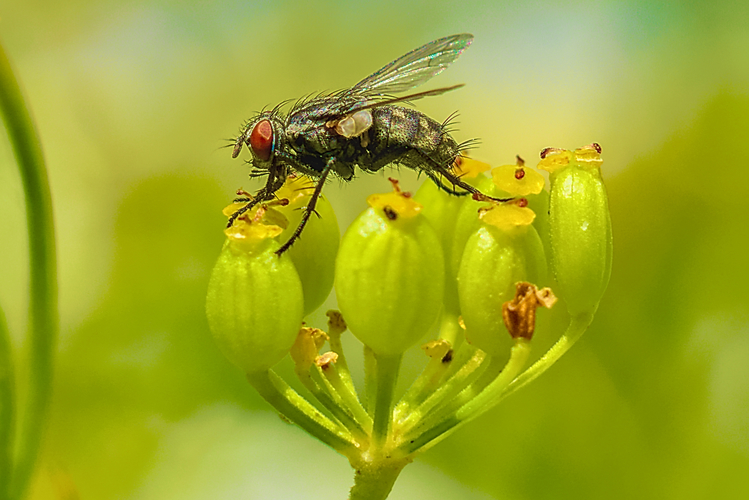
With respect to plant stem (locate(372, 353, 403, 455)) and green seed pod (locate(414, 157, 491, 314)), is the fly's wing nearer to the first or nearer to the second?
green seed pod (locate(414, 157, 491, 314))

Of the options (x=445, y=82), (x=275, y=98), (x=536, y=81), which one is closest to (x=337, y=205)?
(x=275, y=98)

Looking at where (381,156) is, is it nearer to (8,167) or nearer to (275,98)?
(8,167)

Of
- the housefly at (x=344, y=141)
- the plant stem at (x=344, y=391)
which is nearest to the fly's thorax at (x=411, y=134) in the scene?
the housefly at (x=344, y=141)

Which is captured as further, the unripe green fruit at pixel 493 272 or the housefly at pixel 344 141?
the housefly at pixel 344 141

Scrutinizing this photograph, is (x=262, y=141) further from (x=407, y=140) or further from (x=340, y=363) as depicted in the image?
(x=340, y=363)

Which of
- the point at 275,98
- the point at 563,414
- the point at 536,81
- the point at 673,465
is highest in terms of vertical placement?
the point at 275,98

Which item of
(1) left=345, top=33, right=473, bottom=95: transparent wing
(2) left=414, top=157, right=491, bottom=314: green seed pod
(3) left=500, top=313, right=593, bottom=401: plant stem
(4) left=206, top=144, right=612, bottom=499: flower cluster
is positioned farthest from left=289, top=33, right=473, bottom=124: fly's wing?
(3) left=500, top=313, right=593, bottom=401: plant stem

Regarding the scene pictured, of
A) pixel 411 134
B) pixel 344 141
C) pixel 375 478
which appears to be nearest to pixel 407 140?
pixel 411 134

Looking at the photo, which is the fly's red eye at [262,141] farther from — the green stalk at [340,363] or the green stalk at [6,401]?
the green stalk at [6,401]
